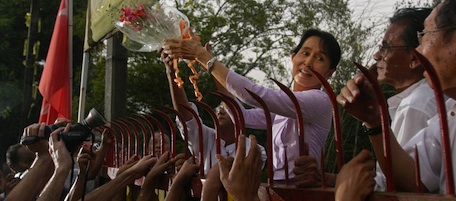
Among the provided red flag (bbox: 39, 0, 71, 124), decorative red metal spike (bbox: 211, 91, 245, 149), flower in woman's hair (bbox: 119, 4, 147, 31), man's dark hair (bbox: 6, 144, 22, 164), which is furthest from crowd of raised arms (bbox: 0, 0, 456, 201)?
red flag (bbox: 39, 0, 71, 124)

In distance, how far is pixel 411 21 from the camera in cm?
236

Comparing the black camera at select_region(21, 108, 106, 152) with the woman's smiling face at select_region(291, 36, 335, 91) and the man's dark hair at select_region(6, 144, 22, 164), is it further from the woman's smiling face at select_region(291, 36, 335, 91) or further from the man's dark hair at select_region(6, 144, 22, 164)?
the man's dark hair at select_region(6, 144, 22, 164)

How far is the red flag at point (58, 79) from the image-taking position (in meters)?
6.81

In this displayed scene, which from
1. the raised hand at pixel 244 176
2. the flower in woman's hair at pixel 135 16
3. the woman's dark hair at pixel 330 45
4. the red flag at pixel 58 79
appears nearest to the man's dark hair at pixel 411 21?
the woman's dark hair at pixel 330 45

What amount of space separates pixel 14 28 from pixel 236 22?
25.0 ft

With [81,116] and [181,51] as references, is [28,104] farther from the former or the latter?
[181,51]

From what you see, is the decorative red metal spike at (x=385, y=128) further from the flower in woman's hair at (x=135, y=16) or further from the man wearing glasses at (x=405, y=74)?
the flower in woman's hair at (x=135, y=16)

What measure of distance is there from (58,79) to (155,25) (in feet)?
13.1

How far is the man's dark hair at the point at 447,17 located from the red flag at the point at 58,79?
215 inches

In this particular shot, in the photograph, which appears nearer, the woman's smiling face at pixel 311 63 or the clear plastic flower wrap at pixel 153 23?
the woman's smiling face at pixel 311 63

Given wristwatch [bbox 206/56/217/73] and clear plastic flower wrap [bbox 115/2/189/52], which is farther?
clear plastic flower wrap [bbox 115/2/189/52]

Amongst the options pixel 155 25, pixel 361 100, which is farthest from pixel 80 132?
pixel 361 100

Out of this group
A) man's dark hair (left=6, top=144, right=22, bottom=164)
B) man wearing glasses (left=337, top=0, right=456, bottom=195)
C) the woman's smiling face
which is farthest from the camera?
man's dark hair (left=6, top=144, right=22, bottom=164)

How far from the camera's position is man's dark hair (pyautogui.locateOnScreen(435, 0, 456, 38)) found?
170 cm
